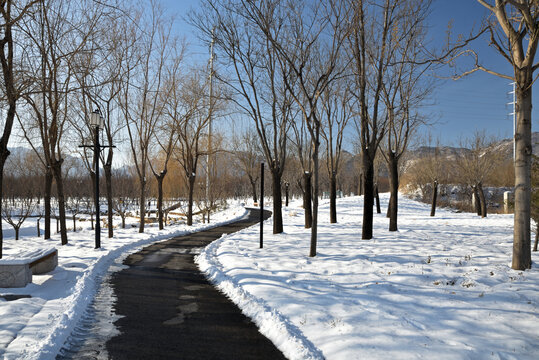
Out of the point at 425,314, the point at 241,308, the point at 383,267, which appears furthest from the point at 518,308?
the point at 241,308

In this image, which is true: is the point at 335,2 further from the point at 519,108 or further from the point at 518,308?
the point at 518,308

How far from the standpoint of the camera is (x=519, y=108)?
6.48m

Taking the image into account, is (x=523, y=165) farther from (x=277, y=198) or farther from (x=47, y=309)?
(x=277, y=198)

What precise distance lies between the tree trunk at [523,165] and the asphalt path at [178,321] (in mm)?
5241

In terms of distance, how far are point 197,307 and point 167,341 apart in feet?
4.76

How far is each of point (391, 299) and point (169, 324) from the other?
11.4ft

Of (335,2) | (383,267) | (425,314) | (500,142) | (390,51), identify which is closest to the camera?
(425,314)

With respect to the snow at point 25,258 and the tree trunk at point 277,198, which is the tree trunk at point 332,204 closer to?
the tree trunk at point 277,198

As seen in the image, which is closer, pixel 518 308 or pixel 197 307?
pixel 518 308

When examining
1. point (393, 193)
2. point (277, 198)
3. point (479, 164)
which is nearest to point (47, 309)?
point (277, 198)

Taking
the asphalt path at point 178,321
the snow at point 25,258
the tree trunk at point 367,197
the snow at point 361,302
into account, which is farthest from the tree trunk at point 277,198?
the snow at point 25,258

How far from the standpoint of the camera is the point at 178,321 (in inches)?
198

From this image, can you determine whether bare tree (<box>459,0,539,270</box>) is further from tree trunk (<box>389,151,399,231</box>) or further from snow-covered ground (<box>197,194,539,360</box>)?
tree trunk (<box>389,151,399,231</box>)

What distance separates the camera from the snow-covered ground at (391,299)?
4.00 metres
